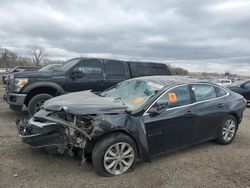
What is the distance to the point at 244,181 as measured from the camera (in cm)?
347

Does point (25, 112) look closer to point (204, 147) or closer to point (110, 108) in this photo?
point (110, 108)

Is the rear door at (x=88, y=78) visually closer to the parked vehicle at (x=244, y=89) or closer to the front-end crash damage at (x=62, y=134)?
the front-end crash damage at (x=62, y=134)

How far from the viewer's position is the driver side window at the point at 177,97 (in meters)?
3.99

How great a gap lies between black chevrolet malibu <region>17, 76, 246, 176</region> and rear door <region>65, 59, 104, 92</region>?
2.56 m

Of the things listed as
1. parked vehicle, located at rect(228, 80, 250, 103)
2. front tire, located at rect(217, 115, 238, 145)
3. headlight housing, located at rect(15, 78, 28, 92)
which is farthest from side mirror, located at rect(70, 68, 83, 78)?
parked vehicle, located at rect(228, 80, 250, 103)

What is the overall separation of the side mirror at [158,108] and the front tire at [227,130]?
1.72 metres

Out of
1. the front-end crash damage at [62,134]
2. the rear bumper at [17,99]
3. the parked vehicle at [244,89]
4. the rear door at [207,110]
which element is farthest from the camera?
the parked vehicle at [244,89]

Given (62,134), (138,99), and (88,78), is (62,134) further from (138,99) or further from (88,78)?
(88,78)

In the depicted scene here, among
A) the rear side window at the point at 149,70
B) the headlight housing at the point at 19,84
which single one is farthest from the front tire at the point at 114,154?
the rear side window at the point at 149,70

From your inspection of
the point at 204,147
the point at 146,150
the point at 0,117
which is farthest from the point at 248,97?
the point at 0,117

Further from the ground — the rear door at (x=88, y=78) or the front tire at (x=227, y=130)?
the rear door at (x=88, y=78)

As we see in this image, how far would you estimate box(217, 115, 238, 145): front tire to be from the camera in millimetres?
4889

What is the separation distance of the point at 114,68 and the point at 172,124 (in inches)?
162

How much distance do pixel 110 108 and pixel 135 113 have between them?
41 centimetres
